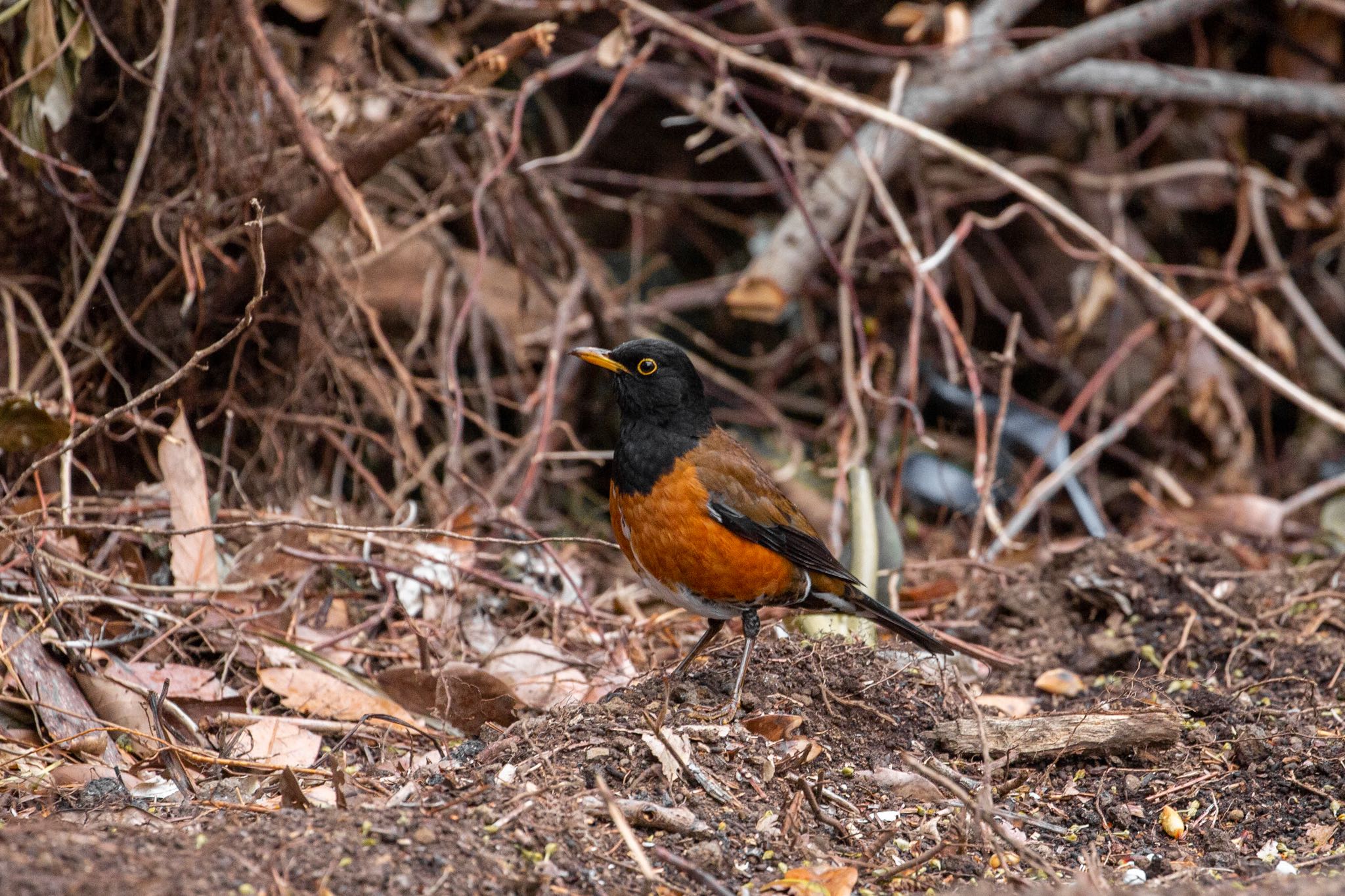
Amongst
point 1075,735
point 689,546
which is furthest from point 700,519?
point 1075,735

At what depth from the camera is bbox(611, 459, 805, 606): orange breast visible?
4227 mm

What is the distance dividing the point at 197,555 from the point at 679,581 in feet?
5.97

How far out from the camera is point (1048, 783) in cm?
390

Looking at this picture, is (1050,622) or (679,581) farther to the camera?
(1050,622)

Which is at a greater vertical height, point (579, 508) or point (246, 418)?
point (246, 418)

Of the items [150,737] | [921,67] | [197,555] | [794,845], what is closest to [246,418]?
[197,555]

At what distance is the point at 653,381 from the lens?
4.53m

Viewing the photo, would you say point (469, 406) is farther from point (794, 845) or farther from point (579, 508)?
point (794, 845)

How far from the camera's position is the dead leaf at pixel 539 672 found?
4.56 m

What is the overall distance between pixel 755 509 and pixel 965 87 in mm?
3551

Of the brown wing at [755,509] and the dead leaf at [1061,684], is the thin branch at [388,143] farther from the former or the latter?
the dead leaf at [1061,684]

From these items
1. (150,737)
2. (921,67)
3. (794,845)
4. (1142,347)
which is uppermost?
(921,67)

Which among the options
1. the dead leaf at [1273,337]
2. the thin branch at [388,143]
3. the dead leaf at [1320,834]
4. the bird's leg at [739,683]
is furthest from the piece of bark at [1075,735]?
the dead leaf at [1273,337]

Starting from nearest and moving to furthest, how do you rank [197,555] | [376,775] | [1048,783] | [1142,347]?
[376,775]
[1048,783]
[197,555]
[1142,347]
